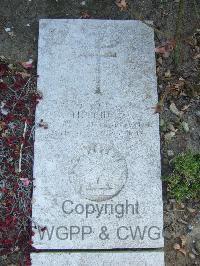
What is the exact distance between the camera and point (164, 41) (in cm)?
516

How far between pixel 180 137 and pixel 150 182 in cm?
53

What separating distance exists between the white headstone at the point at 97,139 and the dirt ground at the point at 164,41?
0.15 meters

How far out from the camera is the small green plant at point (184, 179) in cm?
455

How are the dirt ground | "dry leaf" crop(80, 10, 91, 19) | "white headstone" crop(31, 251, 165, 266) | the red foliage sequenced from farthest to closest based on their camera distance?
"dry leaf" crop(80, 10, 91, 19), the dirt ground, the red foliage, "white headstone" crop(31, 251, 165, 266)

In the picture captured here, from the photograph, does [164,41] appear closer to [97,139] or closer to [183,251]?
[97,139]

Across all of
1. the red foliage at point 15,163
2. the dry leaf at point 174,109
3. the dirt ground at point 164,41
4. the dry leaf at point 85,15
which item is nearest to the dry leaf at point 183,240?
the dirt ground at point 164,41

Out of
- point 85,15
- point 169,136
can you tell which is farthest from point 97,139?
point 85,15

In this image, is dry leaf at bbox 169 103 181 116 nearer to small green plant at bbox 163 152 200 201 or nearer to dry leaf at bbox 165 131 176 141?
dry leaf at bbox 165 131 176 141

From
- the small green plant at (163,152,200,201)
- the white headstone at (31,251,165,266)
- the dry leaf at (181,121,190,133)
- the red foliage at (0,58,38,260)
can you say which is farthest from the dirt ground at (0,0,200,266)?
the red foliage at (0,58,38,260)

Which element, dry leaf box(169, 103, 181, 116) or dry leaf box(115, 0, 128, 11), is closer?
dry leaf box(169, 103, 181, 116)

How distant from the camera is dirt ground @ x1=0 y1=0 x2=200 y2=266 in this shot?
4668mm

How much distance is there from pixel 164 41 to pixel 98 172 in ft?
4.65

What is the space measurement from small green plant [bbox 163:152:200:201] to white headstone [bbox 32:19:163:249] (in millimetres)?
119

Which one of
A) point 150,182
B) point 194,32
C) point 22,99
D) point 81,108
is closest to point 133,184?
point 150,182
